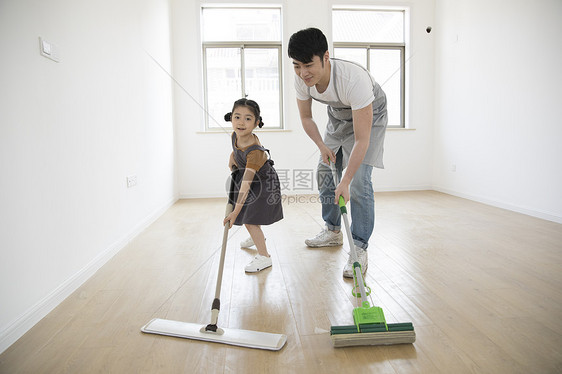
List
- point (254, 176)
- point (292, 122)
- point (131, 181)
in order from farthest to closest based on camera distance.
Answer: point (292, 122)
point (131, 181)
point (254, 176)

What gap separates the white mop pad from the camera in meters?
1.19

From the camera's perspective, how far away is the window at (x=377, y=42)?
463 cm

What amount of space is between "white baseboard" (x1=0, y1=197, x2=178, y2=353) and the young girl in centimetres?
75

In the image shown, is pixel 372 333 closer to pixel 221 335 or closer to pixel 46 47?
pixel 221 335

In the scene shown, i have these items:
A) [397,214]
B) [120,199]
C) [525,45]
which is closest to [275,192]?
[120,199]

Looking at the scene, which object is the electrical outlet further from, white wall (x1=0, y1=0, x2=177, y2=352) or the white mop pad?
the white mop pad

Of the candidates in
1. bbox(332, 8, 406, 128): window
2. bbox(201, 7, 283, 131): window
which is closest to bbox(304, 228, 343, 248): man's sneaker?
bbox(201, 7, 283, 131): window

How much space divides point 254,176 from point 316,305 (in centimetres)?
65

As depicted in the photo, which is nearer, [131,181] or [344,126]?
[344,126]

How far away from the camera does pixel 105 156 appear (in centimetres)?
219

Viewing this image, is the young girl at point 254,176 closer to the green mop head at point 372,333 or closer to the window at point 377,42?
the green mop head at point 372,333

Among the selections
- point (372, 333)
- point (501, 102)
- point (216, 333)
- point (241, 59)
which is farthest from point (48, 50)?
point (501, 102)

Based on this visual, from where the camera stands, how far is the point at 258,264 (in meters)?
1.92

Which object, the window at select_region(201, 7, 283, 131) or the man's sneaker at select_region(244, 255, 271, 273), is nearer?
the man's sneaker at select_region(244, 255, 271, 273)
